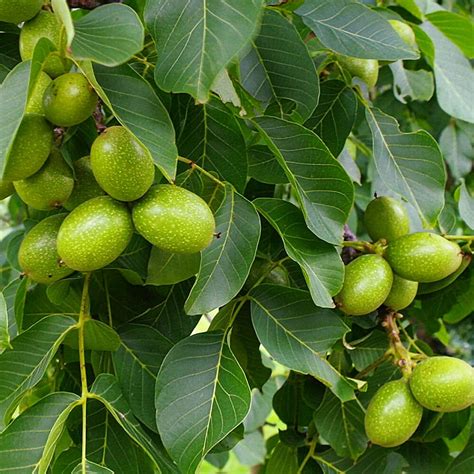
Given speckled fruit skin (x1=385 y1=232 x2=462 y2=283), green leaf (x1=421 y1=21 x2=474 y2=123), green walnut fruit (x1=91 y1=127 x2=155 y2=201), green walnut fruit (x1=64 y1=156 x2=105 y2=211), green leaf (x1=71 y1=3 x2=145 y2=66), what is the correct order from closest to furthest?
green leaf (x1=71 y1=3 x2=145 y2=66) → green walnut fruit (x1=91 y1=127 x2=155 y2=201) → green walnut fruit (x1=64 y1=156 x2=105 y2=211) → speckled fruit skin (x1=385 y1=232 x2=462 y2=283) → green leaf (x1=421 y1=21 x2=474 y2=123)

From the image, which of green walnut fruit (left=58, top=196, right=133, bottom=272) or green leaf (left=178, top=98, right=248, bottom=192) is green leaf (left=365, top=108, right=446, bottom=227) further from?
green walnut fruit (left=58, top=196, right=133, bottom=272)

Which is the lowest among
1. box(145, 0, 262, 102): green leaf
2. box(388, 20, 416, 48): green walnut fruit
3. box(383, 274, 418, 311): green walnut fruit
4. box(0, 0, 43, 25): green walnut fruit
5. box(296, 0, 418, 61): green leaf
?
box(383, 274, 418, 311): green walnut fruit

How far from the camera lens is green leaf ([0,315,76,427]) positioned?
81 cm

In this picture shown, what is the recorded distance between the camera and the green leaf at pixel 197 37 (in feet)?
2.18

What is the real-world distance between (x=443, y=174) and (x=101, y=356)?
515 mm

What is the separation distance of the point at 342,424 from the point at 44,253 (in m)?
0.49

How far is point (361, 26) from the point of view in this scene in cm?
92

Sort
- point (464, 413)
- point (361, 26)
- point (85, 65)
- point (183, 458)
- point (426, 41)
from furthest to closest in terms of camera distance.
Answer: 1. point (426, 41)
2. point (464, 413)
3. point (361, 26)
4. point (183, 458)
5. point (85, 65)

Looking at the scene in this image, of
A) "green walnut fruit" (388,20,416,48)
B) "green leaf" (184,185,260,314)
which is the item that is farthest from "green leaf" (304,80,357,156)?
"green leaf" (184,185,260,314)

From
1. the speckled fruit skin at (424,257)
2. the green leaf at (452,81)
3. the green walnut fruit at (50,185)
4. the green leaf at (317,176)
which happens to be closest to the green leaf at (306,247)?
the green leaf at (317,176)

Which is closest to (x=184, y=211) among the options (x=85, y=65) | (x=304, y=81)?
(x=85, y=65)

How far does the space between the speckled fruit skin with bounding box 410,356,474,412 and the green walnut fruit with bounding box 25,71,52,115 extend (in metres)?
0.56

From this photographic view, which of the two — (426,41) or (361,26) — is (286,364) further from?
(426,41)

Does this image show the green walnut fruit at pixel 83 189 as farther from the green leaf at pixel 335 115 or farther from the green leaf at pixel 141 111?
the green leaf at pixel 335 115
